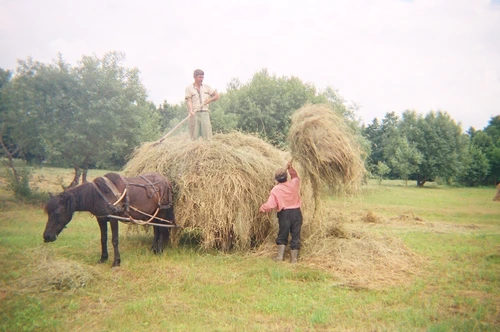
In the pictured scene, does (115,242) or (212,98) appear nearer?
(115,242)

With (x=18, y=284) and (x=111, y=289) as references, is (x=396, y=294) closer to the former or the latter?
(x=111, y=289)

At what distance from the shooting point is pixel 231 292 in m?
5.14

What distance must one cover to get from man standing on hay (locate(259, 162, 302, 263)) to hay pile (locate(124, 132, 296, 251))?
53 cm

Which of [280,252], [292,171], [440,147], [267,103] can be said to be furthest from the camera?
[440,147]

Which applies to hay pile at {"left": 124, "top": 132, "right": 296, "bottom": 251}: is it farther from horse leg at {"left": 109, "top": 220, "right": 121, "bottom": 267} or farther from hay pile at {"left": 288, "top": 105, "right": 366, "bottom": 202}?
horse leg at {"left": 109, "top": 220, "right": 121, "bottom": 267}

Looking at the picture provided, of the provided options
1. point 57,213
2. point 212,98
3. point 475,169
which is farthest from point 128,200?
point 475,169

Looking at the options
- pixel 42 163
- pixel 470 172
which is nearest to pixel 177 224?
pixel 42 163

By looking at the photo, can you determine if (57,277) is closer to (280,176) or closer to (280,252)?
(280,252)

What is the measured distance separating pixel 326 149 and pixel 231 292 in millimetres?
2909

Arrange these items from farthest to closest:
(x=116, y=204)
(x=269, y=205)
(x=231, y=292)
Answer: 1. (x=269, y=205)
2. (x=116, y=204)
3. (x=231, y=292)

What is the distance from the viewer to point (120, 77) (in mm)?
13977

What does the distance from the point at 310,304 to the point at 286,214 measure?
2.27m

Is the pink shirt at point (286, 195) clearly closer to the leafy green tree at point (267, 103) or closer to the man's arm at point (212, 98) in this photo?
the man's arm at point (212, 98)

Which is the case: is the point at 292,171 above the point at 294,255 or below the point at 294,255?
above
